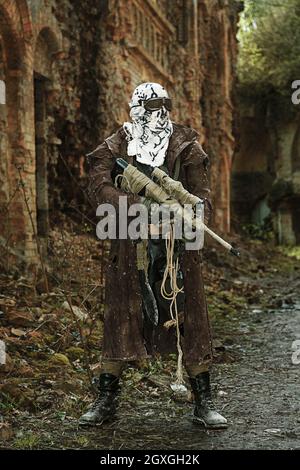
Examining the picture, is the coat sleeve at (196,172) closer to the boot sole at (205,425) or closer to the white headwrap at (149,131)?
the white headwrap at (149,131)

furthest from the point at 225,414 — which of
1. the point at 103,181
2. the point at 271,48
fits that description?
the point at 271,48

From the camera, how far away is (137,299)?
445cm

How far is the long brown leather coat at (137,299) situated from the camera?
174 inches

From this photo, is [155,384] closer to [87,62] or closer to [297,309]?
[297,309]

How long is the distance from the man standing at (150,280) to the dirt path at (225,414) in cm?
18

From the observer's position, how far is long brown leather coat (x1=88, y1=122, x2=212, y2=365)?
174 inches

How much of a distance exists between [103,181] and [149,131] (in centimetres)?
44

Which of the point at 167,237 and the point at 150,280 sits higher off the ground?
the point at 167,237

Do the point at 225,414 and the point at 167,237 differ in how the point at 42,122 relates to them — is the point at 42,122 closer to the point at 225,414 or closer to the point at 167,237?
the point at 167,237

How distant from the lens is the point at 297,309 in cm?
1130

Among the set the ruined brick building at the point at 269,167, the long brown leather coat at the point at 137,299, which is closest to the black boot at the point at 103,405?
the long brown leather coat at the point at 137,299

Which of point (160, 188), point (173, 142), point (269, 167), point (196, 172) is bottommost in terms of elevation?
point (160, 188)

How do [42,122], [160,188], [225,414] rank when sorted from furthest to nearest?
1. [42,122]
2. [225,414]
3. [160,188]

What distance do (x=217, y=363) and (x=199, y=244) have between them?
9.16 feet
